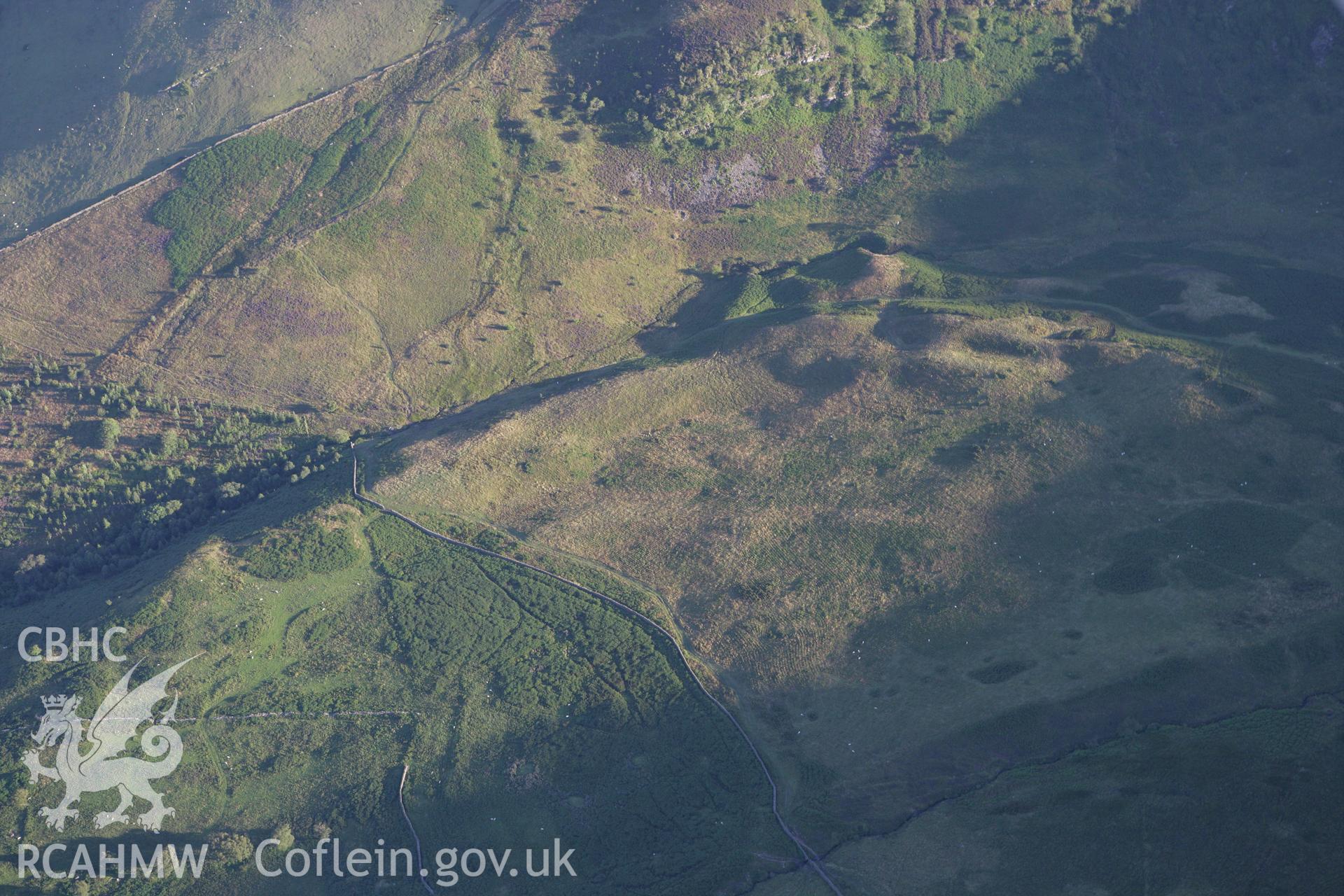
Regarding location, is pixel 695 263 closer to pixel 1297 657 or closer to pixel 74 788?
pixel 1297 657

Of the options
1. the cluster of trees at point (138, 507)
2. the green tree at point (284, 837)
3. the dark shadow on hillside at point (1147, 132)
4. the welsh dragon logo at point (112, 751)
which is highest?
the dark shadow on hillside at point (1147, 132)

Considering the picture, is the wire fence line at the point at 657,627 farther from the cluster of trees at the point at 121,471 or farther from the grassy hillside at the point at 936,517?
the cluster of trees at the point at 121,471

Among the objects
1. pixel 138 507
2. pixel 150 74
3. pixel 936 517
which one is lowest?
pixel 936 517

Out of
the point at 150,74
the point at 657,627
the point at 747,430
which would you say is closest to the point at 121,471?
the point at 657,627

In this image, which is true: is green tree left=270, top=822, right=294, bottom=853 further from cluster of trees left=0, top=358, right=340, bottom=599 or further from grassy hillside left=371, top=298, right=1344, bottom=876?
cluster of trees left=0, top=358, right=340, bottom=599

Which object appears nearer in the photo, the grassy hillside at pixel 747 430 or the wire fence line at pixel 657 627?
the wire fence line at pixel 657 627

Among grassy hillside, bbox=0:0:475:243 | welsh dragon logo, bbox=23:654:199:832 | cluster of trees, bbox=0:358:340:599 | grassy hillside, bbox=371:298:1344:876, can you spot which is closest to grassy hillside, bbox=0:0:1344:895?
grassy hillside, bbox=371:298:1344:876

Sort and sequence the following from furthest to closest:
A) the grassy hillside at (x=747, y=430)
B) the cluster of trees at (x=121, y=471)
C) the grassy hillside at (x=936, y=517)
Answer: the cluster of trees at (x=121, y=471), the grassy hillside at (x=936, y=517), the grassy hillside at (x=747, y=430)

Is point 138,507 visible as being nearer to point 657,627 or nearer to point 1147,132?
point 657,627

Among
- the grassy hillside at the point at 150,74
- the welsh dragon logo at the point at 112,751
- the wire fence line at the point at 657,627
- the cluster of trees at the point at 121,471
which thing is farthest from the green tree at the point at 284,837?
the grassy hillside at the point at 150,74

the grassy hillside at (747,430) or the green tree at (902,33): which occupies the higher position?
the green tree at (902,33)
